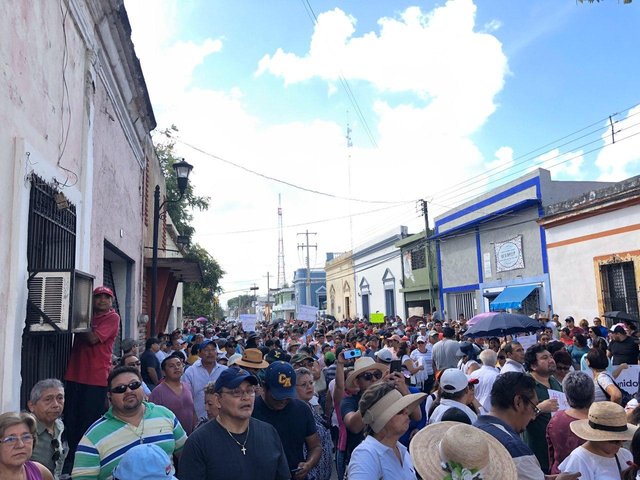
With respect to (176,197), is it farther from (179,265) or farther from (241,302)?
(241,302)

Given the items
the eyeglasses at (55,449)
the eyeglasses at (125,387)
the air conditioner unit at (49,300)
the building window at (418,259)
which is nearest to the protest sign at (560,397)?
the eyeglasses at (125,387)

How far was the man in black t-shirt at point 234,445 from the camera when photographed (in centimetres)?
291

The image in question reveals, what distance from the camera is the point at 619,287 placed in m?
16.6

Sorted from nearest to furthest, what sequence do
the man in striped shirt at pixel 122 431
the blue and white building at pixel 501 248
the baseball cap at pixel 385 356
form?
the man in striped shirt at pixel 122 431, the baseball cap at pixel 385 356, the blue and white building at pixel 501 248

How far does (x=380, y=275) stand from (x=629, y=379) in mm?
32176

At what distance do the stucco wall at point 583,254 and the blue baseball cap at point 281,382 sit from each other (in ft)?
49.5

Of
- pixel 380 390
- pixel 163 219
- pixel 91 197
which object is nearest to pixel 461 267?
pixel 163 219

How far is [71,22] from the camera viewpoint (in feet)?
19.7

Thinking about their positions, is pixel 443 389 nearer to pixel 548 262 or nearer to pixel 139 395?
pixel 139 395

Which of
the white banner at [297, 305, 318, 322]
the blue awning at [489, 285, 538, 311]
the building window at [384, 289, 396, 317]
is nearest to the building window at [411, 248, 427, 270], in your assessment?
the building window at [384, 289, 396, 317]

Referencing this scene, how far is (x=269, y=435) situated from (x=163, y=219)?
14981mm

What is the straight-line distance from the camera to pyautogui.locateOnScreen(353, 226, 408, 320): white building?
119 ft

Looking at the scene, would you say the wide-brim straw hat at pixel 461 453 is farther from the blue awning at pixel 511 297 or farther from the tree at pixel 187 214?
the tree at pixel 187 214

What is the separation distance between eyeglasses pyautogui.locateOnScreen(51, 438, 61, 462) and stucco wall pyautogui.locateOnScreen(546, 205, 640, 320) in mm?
16398
